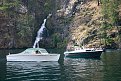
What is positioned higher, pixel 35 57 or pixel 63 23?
pixel 63 23

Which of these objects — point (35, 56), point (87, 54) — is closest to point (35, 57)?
point (35, 56)

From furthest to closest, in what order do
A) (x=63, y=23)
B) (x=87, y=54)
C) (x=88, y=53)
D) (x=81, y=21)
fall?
(x=63, y=23) → (x=81, y=21) → (x=87, y=54) → (x=88, y=53)

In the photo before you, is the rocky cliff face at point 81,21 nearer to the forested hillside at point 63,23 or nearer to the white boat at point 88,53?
the forested hillside at point 63,23

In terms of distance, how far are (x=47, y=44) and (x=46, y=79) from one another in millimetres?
89131

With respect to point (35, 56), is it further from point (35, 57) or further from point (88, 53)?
point (88, 53)

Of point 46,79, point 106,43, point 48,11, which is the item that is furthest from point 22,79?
point 48,11

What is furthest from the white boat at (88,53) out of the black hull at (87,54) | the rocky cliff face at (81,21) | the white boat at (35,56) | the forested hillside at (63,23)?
the rocky cliff face at (81,21)

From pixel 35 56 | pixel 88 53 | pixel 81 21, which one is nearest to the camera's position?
pixel 35 56

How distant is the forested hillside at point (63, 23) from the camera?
11319 centimetres

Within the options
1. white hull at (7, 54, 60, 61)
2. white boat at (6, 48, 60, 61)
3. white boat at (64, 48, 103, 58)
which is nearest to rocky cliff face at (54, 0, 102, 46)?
white boat at (64, 48, 103, 58)

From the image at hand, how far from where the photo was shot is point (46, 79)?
3775cm

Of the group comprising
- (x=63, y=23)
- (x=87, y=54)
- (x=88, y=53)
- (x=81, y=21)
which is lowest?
(x=87, y=54)

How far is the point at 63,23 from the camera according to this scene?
13038 centimetres

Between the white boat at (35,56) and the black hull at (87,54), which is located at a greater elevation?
the white boat at (35,56)
